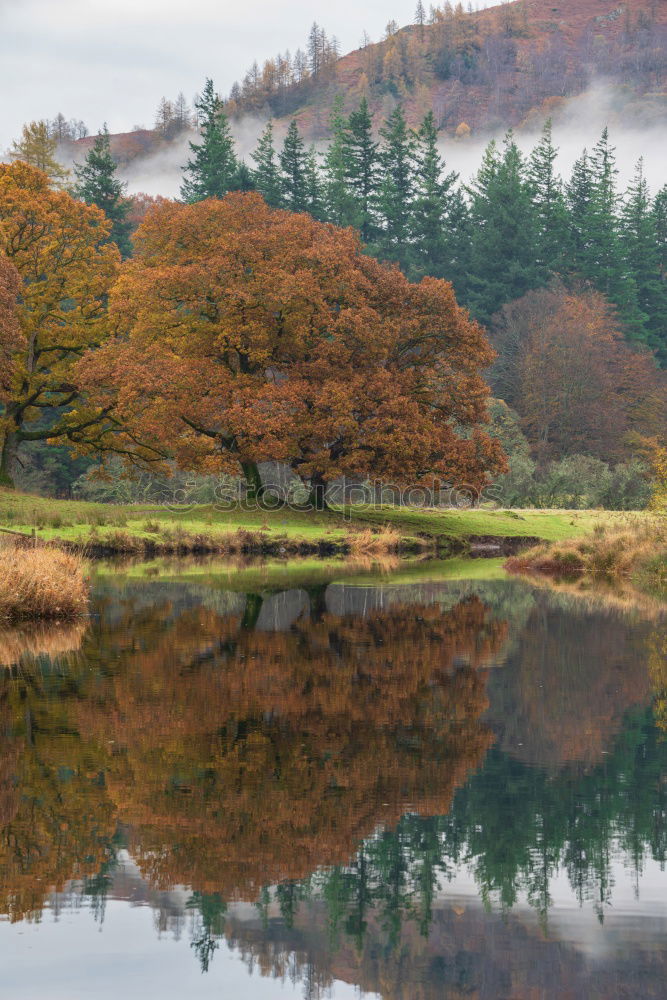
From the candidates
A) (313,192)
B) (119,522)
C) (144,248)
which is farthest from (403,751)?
(313,192)

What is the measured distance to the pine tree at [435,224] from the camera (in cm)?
10100

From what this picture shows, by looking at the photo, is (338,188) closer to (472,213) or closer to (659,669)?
(472,213)

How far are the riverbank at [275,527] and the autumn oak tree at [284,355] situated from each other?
7.47ft

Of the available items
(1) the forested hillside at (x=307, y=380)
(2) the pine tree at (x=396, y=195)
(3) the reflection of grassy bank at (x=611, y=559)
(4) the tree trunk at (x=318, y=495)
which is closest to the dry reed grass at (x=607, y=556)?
(3) the reflection of grassy bank at (x=611, y=559)

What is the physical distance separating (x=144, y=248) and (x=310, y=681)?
4011 centimetres

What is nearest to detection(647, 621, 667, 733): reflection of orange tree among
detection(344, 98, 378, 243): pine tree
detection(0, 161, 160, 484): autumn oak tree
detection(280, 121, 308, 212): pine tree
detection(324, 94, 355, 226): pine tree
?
detection(0, 161, 160, 484): autumn oak tree

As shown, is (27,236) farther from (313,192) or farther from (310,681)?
(313,192)

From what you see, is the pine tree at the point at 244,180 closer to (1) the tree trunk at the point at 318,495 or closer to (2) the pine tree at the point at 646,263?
(2) the pine tree at the point at 646,263

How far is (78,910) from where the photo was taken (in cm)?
722

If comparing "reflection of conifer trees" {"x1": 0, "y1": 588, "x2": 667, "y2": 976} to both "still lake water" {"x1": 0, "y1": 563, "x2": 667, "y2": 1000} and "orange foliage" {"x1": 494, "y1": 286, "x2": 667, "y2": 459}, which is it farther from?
"orange foliage" {"x1": 494, "y1": 286, "x2": 667, "y2": 459}

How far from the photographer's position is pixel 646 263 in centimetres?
10738

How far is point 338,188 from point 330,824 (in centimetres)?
9939

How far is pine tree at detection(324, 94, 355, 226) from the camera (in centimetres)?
10244

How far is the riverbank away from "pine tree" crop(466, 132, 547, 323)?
43.7 m
